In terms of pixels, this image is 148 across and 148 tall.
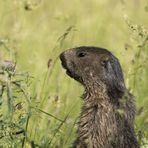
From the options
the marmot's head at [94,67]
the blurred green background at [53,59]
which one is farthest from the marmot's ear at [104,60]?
the blurred green background at [53,59]

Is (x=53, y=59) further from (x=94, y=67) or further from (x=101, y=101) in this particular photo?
(x=101, y=101)

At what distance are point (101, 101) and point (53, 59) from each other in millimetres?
2037

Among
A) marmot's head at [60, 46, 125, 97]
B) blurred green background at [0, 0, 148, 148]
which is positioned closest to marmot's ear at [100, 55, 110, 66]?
marmot's head at [60, 46, 125, 97]

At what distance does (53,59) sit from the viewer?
7785mm

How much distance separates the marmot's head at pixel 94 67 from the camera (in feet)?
19.0

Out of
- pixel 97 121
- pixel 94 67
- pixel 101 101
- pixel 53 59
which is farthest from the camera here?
A: pixel 53 59

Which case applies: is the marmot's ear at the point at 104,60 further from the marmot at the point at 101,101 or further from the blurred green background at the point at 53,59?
the blurred green background at the point at 53,59

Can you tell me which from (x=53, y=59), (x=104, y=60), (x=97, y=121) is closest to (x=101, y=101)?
(x=97, y=121)

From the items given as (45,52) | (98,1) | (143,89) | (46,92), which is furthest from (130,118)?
(98,1)

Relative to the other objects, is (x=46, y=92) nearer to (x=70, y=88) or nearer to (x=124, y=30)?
(x=70, y=88)

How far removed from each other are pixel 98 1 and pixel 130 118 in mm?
6261

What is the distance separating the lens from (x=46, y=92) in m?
5.94

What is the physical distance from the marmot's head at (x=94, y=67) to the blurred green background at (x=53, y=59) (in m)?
0.09

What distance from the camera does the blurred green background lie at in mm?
4711
